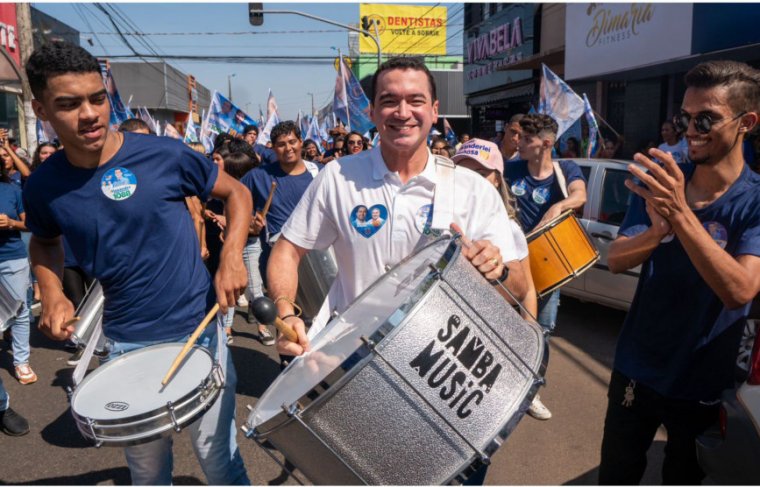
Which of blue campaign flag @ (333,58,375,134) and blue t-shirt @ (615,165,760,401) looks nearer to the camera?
blue t-shirt @ (615,165,760,401)

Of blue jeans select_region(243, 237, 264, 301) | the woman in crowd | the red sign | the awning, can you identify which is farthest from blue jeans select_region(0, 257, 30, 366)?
the awning

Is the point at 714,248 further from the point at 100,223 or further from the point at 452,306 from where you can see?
the point at 100,223

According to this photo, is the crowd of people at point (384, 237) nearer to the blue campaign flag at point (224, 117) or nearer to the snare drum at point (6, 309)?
the snare drum at point (6, 309)

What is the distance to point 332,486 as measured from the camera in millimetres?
1817

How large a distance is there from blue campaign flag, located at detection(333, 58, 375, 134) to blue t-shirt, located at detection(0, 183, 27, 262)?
816 cm

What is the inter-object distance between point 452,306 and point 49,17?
87.5 feet

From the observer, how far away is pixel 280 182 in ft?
18.3

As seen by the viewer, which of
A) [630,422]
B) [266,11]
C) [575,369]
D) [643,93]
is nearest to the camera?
[630,422]

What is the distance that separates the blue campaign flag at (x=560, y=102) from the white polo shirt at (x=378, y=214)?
7.06 meters

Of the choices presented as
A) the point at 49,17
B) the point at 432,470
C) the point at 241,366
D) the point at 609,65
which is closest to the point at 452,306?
the point at 432,470

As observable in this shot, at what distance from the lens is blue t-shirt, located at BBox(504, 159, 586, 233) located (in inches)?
194

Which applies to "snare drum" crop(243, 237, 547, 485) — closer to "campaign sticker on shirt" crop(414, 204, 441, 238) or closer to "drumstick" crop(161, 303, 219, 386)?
"campaign sticker on shirt" crop(414, 204, 441, 238)

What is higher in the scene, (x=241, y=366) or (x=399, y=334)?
(x=399, y=334)

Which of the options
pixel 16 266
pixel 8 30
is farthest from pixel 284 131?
pixel 8 30
